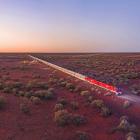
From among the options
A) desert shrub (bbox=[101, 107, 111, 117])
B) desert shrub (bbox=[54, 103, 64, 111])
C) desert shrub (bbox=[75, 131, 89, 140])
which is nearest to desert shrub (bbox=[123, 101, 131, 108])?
desert shrub (bbox=[101, 107, 111, 117])

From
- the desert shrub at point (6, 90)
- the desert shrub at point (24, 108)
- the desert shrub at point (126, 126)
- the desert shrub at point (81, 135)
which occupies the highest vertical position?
the desert shrub at point (6, 90)

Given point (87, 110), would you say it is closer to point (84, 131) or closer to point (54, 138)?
point (84, 131)

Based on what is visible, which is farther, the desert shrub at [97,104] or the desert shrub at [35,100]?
the desert shrub at [35,100]

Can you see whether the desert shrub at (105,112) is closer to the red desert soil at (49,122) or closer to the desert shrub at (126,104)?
the red desert soil at (49,122)

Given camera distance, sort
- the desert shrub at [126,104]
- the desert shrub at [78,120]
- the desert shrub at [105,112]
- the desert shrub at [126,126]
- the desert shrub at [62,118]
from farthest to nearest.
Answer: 1. the desert shrub at [126,104]
2. the desert shrub at [105,112]
3. the desert shrub at [78,120]
4. the desert shrub at [62,118]
5. the desert shrub at [126,126]

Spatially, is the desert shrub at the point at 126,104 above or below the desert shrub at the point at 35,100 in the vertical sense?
below

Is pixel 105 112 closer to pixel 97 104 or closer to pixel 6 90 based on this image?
pixel 97 104

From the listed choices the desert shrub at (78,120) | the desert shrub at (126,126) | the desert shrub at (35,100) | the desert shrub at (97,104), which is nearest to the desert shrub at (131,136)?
the desert shrub at (126,126)

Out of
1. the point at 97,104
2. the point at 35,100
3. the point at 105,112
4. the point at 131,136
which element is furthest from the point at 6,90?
the point at 131,136
